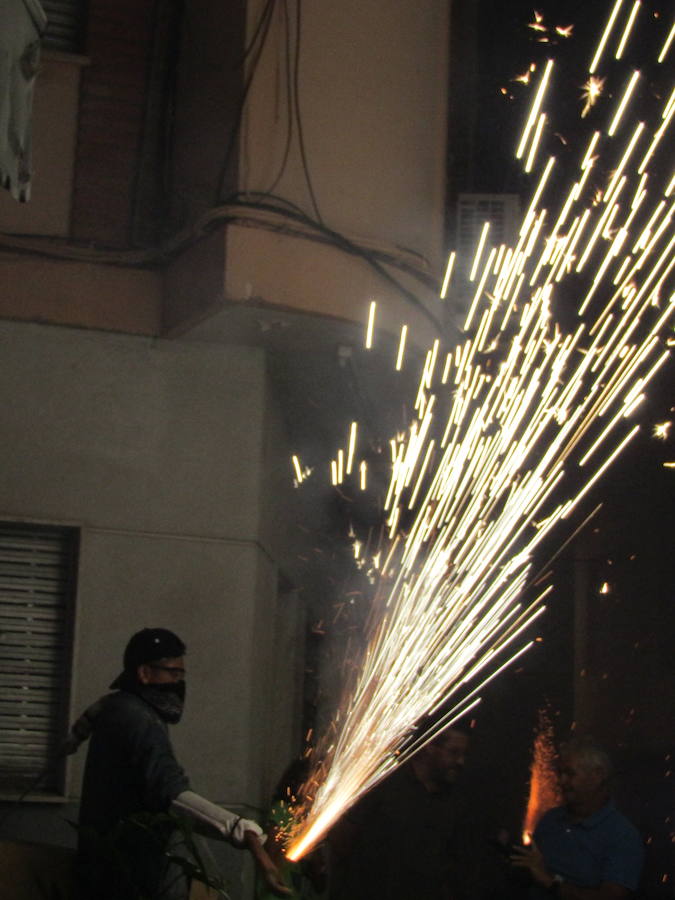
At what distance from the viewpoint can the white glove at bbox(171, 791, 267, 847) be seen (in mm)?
5871

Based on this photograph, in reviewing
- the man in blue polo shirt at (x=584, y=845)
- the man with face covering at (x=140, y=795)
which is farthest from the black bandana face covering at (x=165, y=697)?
the man in blue polo shirt at (x=584, y=845)

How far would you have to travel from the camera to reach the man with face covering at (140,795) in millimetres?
5688

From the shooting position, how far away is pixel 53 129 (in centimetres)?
945

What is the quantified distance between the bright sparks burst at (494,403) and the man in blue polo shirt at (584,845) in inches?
50.7

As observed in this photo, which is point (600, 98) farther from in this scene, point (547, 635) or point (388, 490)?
point (547, 635)

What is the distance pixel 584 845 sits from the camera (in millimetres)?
8031

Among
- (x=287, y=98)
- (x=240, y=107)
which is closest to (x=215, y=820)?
(x=240, y=107)

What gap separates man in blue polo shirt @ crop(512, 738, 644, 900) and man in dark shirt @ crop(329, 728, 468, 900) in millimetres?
511

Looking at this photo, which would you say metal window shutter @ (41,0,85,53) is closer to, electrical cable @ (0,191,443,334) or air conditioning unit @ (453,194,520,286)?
electrical cable @ (0,191,443,334)

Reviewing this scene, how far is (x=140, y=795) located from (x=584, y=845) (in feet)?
8.79

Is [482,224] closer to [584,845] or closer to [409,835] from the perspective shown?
[409,835]

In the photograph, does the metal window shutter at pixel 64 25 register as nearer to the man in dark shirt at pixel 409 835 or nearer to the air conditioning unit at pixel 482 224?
the air conditioning unit at pixel 482 224

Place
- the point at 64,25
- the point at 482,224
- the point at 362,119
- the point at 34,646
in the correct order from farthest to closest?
the point at 482,224 < the point at 64,25 < the point at 362,119 < the point at 34,646

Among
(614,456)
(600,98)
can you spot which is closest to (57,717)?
(600,98)
